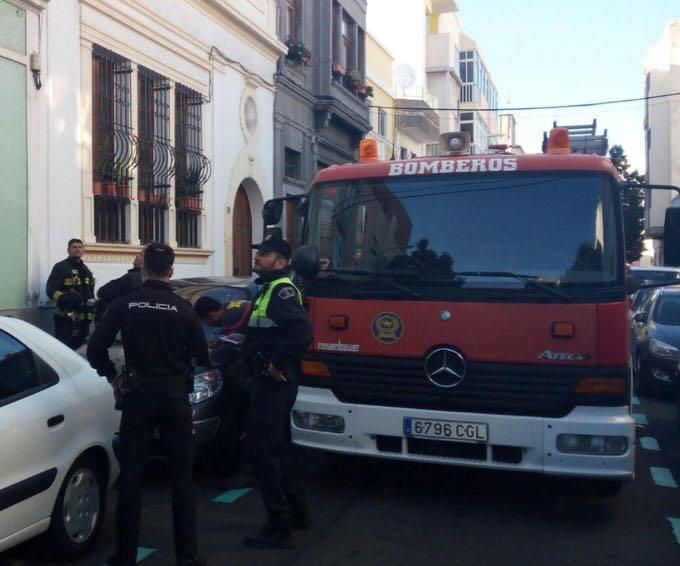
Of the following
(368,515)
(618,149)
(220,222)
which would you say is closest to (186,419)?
(368,515)

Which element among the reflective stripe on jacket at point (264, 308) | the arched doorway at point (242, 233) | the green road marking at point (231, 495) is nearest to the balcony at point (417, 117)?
the arched doorway at point (242, 233)

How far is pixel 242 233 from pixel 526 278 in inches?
535

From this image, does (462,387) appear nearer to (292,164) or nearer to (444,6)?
(292,164)

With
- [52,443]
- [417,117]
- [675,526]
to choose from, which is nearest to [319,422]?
[52,443]

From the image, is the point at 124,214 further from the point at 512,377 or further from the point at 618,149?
the point at 618,149

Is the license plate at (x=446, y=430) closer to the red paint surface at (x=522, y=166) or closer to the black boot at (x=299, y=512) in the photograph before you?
the black boot at (x=299, y=512)

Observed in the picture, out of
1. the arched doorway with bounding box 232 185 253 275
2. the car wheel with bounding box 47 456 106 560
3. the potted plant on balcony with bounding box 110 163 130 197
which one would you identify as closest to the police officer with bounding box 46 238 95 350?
the potted plant on balcony with bounding box 110 163 130 197

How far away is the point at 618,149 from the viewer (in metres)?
42.3

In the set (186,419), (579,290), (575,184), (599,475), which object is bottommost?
(599,475)

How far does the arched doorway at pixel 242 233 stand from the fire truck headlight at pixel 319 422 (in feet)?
39.5

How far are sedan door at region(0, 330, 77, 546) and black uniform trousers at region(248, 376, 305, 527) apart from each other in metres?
1.08

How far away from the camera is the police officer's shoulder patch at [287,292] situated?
207 inches

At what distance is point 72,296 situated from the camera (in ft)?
33.2

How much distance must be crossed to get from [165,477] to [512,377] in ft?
9.78
